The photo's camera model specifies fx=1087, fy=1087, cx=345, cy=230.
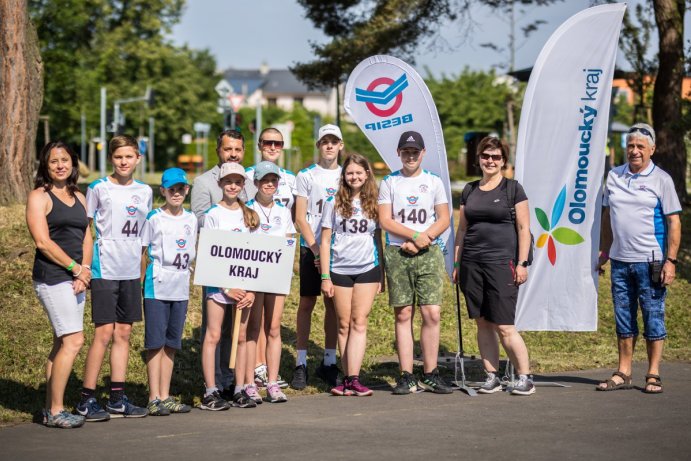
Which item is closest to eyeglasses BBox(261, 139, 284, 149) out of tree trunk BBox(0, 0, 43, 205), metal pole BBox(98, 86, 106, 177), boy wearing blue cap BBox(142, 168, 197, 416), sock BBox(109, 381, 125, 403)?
boy wearing blue cap BBox(142, 168, 197, 416)

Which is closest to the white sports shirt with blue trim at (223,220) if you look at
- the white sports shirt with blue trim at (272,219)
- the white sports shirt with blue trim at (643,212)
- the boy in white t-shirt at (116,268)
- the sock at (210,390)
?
the white sports shirt with blue trim at (272,219)

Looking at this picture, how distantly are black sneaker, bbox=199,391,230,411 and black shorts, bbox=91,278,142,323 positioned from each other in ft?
2.74

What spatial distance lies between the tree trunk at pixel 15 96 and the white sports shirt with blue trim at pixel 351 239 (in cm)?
777

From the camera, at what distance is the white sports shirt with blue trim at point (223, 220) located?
8383mm

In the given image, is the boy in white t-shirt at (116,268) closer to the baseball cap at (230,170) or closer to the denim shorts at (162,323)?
the denim shorts at (162,323)

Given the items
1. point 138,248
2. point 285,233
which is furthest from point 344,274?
point 138,248

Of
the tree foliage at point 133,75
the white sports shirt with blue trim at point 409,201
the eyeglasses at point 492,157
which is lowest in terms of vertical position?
the white sports shirt with blue trim at point 409,201

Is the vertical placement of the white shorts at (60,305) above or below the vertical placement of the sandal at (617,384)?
above

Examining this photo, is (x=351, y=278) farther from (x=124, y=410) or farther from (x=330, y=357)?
(x=124, y=410)

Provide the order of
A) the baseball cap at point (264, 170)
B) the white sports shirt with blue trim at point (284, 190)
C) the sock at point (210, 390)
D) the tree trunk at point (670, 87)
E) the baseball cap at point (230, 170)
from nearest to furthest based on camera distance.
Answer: the baseball cap at point (230, 170), the sock at point (210, 390), the baseball cap at point (264, 170), the white sports shirt with blue trim at point (284, 190), the tree trunk at point (670, 87)

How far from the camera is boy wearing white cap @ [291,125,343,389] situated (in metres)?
9.31

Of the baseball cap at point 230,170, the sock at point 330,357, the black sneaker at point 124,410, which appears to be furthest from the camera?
the sock at point 330,357

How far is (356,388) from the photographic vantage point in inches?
353

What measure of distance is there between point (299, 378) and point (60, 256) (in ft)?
9.11
